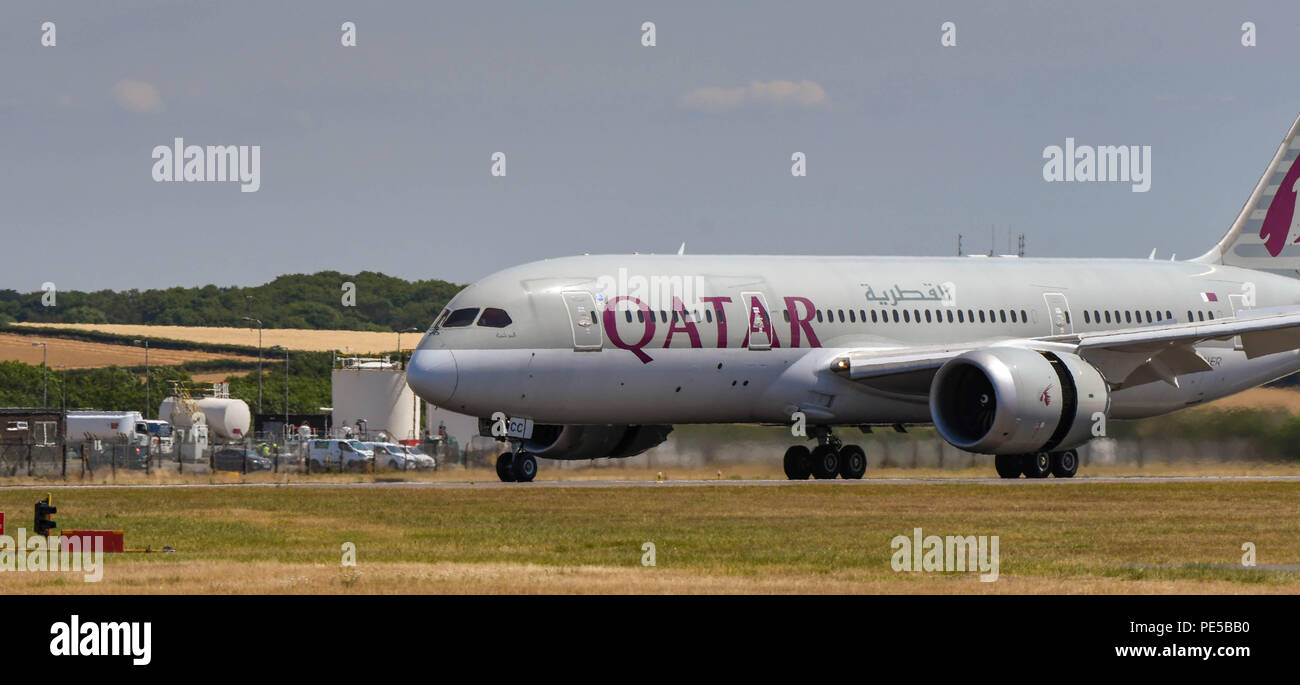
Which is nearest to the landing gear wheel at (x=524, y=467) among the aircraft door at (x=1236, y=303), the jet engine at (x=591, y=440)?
the jet engine at (x=591, y=440)

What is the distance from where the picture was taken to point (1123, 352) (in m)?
41.6

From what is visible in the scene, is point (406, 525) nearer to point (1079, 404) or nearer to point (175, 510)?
point (175, 510)

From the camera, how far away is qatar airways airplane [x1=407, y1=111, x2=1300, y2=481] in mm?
38688

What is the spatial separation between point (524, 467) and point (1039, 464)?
1177cm

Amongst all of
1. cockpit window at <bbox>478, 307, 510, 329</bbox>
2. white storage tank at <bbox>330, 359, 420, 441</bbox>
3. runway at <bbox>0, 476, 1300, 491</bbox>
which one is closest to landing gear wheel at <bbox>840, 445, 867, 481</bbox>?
runway at <bbox>0, 476, 1300, 491</bbox>

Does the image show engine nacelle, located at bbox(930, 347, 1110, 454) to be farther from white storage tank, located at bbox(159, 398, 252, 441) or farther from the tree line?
the tree line

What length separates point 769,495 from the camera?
36.0 m

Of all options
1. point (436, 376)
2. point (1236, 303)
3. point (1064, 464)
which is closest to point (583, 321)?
point (436, 376)

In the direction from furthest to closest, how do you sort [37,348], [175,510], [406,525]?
[37,348] < [175,510] < [406,525]

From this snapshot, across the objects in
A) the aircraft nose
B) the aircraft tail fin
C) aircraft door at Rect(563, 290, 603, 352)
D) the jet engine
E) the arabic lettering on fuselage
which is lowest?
the jet engine

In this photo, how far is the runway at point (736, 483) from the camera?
39537 mm

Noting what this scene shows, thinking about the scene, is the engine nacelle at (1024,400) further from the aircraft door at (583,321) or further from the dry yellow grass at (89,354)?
the dry yellow grass at (89,354)
